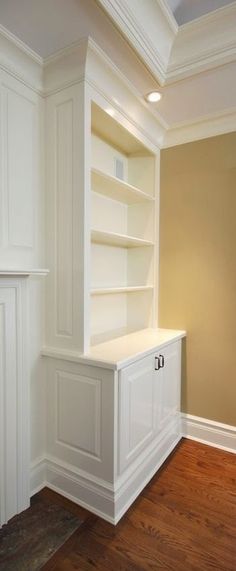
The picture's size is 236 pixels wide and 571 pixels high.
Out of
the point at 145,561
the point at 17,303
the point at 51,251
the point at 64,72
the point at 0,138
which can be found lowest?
the point at 145,561

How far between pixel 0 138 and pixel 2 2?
1.81 feet

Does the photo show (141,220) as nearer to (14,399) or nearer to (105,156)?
(105,156)

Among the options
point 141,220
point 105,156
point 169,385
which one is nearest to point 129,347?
point 169,385

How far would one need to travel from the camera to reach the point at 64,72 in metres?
Result: 1.70

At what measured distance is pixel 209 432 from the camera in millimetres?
2377

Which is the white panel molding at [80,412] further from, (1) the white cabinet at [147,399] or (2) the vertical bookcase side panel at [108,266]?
(2) the vertical bookcase side panel at [108,266]

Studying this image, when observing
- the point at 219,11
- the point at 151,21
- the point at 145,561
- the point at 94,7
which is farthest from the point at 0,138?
the point at 145,561

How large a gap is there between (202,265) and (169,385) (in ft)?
3.17

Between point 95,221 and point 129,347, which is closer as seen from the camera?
point 129,347

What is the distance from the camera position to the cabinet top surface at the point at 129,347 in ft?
5.32

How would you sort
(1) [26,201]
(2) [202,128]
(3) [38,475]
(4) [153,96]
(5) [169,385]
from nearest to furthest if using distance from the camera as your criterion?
(1) [26,201], (3) [38,475], (4) [153,96], (5) [169,385], (2) [202,128]

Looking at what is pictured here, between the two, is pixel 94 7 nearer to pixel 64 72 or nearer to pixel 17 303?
pixel 64 72

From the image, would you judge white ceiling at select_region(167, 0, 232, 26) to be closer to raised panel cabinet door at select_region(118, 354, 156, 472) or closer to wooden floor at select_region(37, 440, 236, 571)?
raised panel cabinet door at select_region(118, 354, 156, 472)

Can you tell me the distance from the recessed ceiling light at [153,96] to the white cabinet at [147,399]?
5.59 ft
